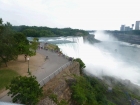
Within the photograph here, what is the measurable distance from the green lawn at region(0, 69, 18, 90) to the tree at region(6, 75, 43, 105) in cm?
356

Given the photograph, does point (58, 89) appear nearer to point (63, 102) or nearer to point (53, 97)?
point (63, 102)

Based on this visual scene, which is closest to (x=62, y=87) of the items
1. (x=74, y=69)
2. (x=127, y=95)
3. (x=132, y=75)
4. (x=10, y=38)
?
(x=74, y=69)

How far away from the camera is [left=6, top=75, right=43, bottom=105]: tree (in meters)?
9.21

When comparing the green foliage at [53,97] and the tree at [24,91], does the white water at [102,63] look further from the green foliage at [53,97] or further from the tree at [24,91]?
the tree at [24,91]

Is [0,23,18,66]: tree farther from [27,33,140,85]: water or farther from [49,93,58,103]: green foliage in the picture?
[27,33,140,85]: water

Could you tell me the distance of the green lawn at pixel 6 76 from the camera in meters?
13.1

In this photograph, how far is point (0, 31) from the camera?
1628 cm

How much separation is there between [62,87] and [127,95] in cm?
1108

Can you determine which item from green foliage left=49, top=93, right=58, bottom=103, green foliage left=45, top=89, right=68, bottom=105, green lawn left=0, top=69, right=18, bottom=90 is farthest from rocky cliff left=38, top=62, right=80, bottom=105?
green lawn left=0, top=69, right=18, bottom=90

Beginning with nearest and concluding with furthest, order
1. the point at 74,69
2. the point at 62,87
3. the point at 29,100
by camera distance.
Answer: the point at 29,100
the point at 62,87
the point at 74,69

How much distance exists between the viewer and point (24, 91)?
9305 millimetres

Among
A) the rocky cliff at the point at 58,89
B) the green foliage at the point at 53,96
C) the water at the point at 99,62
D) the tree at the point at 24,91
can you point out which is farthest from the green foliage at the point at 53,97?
the water at the point at 99,62

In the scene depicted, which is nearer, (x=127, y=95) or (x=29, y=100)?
(x=29, y=100)

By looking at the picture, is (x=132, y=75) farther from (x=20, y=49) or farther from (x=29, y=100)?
(x=29, y=100)
